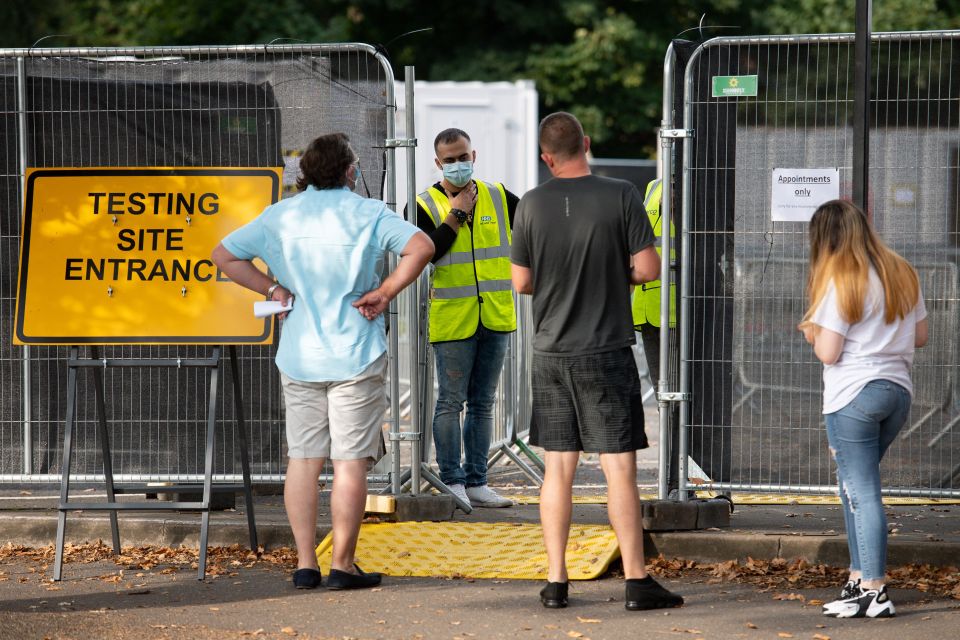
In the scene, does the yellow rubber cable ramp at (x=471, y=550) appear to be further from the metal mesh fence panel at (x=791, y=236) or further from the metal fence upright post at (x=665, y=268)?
the metal mesh fence panel at (x=791, y=236)

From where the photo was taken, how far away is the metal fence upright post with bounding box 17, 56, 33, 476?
7586mm

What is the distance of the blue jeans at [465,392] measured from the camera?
299 inches

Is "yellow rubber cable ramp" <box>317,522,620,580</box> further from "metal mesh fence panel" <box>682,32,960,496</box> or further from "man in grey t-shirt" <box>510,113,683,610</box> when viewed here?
"metal mesh fence panel" <box>682,32,960,496</box>

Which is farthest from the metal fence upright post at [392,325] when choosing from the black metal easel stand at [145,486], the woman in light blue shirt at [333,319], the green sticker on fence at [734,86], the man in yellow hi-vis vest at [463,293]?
the green sticker on fence at [734,86]

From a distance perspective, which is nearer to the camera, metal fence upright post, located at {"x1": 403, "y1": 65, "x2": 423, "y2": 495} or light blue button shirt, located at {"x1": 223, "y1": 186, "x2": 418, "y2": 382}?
light blue button shirt, located at {"x1": 223, "y1": 186, "x2": 418, "y2": 382}

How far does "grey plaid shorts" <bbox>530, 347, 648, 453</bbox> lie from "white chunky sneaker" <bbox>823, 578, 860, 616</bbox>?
1038 millimetres

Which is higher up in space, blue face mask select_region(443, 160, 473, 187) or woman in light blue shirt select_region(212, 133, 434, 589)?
blue face mask select_region(443, 160, 473, 187)

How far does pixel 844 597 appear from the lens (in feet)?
19.0

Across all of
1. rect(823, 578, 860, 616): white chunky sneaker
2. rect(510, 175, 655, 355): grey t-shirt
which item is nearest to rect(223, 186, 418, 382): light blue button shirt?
rect(510, 175, 655, 355): grey t-shirt

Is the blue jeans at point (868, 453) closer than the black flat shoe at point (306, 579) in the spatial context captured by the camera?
Yes

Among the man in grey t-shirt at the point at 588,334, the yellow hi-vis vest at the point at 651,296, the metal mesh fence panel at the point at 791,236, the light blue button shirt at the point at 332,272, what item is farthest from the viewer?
the yellow hi-vis vest at the point at 651,296

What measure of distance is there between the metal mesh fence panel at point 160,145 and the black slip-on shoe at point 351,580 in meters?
Result: 1.37

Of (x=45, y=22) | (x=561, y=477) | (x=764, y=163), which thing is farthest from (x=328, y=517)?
(x=45, y=22)

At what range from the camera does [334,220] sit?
20.2ft
